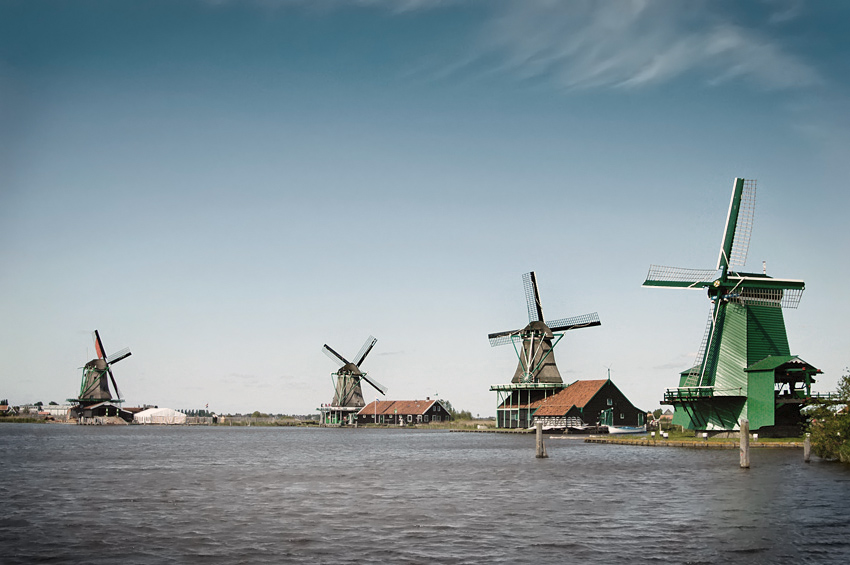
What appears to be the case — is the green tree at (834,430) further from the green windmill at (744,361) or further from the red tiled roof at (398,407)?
the red tiled roof at (398,407)

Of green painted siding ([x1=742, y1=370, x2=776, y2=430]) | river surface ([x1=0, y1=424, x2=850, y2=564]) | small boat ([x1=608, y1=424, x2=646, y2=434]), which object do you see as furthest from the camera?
small boat ([x1=608, y1=424, x2=646, y2=434])

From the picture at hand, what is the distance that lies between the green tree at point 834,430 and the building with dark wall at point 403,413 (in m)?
81.0

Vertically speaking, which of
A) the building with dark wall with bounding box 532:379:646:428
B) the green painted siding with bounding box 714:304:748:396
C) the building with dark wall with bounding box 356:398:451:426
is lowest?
the building with dark wall with bounding box 356:398:451:426

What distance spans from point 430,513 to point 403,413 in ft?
320

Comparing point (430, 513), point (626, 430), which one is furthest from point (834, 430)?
point (626, 430)

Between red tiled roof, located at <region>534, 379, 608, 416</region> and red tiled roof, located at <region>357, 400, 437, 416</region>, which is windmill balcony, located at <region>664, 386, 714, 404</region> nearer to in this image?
red tiled roof, located at <region>534, 379, 608, 416</region>

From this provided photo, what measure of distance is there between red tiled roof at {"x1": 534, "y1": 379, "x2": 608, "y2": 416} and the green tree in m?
36.4

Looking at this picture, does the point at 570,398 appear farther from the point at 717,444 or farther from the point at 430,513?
the point at 430,513

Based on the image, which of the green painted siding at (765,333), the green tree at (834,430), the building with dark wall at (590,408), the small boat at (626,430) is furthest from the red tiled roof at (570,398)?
the green tree at (834,430)

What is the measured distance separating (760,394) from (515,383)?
3614cm

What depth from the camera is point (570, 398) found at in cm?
7881

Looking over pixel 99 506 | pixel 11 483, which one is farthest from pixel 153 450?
pixel 99 506

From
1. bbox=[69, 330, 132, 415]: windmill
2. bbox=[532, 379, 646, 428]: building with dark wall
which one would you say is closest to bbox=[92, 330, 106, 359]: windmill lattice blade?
bbox=[69, 330, 132, 415]: windmill

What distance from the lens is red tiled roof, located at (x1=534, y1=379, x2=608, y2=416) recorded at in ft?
254
